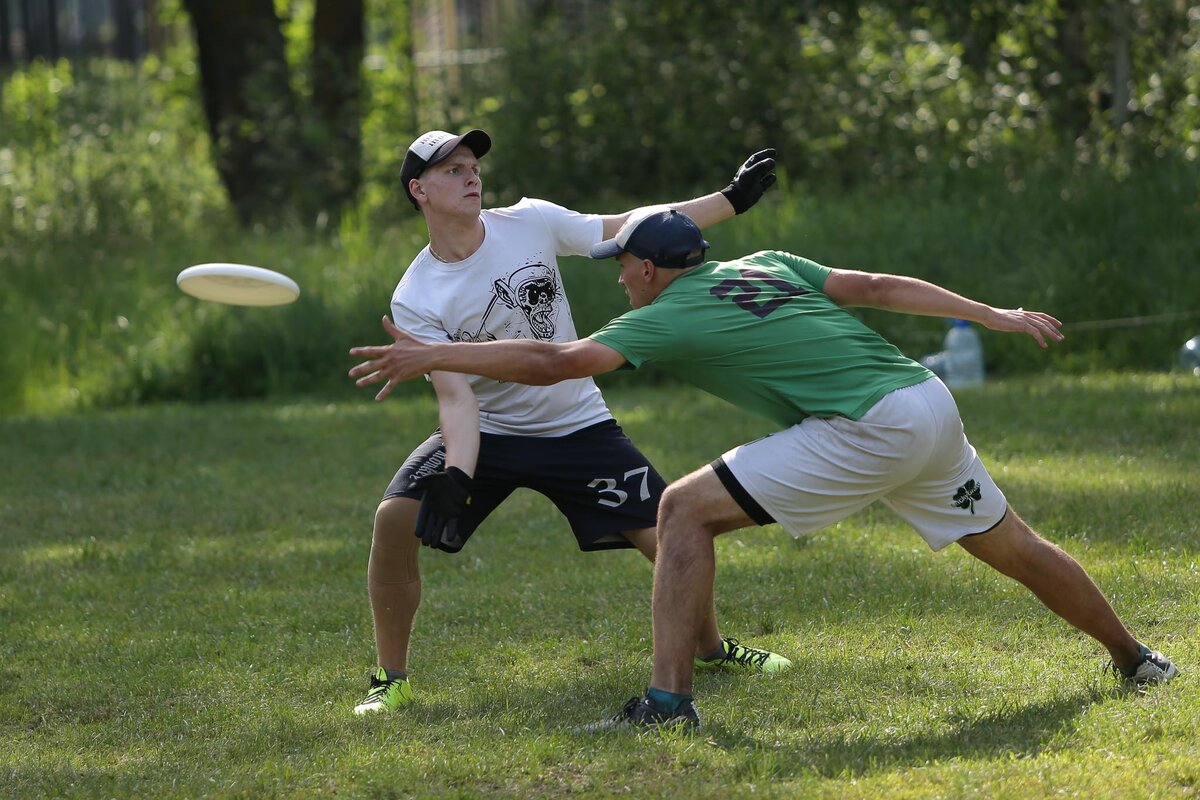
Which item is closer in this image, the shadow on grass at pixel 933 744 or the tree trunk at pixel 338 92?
the shadow on grass at pixel 933 744

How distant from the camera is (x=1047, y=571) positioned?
4949 millimetres

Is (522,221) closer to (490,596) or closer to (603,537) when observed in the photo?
(603,537)

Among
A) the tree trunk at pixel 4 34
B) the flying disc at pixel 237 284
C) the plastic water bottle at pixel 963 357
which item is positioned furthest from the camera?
the tree trunk at pixel 4 34

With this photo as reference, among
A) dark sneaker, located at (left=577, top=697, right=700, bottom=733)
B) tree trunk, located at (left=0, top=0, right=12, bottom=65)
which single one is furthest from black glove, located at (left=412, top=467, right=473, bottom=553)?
tree trunk, located at (left=0, top=0, right=12, bottom=65)

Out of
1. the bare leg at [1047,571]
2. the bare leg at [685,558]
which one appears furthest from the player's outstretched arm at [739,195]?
the bare leg at [1047,571]

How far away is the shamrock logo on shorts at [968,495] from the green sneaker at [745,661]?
1113 millimetres

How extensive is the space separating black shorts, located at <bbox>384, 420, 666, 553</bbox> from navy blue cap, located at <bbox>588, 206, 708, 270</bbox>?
2.97 ft

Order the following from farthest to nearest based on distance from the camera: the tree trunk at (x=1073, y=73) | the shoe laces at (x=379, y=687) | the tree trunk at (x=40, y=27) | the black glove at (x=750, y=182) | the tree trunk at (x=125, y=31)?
the tree trunk at (x=125, y=31) < the tree trunk at (x=40, y=27) < the tree trunk at (x=1073, y=73) < the black glove at (x=750, y=182) < the shoe laces at (x=379, y=687)

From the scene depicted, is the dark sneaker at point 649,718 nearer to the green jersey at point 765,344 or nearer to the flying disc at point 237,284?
the green jersey at point 765,344

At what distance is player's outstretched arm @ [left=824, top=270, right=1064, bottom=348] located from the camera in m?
4.87

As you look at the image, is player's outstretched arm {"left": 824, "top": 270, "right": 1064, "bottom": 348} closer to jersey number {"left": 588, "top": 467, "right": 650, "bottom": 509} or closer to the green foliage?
jersey number {"left": 588, "top": 467, "right": 650, "bottom": 509}

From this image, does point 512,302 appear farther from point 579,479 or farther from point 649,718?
point 649,718

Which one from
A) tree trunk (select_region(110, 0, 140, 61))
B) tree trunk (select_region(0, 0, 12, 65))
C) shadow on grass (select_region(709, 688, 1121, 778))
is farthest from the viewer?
tree trunk (select_region(110, 0, 140, 61))

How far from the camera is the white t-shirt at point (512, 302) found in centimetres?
542
